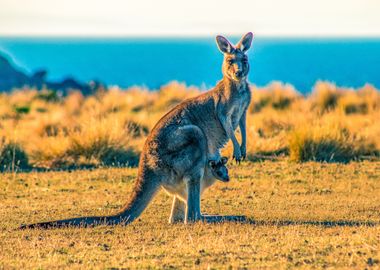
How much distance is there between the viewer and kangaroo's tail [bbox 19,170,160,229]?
30.0 feet

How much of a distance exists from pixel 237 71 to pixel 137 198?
198cm

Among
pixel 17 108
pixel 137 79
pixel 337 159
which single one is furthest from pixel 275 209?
pixel 137 79

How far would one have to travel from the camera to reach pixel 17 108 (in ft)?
83.2

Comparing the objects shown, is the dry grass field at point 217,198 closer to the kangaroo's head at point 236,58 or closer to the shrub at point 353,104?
the shrub at point 353,104

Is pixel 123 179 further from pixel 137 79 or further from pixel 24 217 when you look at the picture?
pixel 137 79

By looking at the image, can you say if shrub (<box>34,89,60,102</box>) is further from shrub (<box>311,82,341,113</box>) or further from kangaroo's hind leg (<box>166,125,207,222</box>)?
kangaroo's hind leg (<box>166,125,207,222</box>)

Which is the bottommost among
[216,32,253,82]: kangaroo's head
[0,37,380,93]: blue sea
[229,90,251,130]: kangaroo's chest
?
[229,90,251,130]: kangaroo's chest

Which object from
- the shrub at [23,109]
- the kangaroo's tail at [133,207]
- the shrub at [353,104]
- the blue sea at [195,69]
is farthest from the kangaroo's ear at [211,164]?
the blue sea at [195,69]

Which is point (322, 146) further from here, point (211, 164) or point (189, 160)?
point (189, 160)

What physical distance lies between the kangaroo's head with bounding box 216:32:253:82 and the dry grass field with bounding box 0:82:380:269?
172 centimetres

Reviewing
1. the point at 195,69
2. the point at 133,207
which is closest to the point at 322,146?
the point at 133,207

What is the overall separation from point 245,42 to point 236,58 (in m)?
0.28

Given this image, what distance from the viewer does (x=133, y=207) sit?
9.25 meters

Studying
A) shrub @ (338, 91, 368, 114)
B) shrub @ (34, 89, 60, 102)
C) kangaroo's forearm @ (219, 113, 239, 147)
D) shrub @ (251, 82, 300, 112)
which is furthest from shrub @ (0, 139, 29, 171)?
shrub @ (34, 89, 60, 102)
